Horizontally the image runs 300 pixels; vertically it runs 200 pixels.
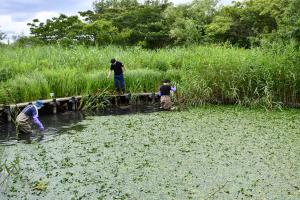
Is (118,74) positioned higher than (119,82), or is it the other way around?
(118,74)

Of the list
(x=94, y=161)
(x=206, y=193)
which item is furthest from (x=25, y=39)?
(x=206, y=193)

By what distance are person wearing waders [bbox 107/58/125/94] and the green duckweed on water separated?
314 cm

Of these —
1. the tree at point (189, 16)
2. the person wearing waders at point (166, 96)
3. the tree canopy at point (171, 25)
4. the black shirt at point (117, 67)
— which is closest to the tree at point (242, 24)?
the tree canopy at point (171, 25)

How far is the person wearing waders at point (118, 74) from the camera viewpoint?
45.9 feet

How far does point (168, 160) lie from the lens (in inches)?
301

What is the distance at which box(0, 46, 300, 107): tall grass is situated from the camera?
12266 millimetres

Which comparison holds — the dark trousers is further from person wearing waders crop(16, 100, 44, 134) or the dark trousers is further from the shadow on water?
person wearing waders crop(16, 100, 44, 134)

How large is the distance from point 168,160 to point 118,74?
6.96 meters

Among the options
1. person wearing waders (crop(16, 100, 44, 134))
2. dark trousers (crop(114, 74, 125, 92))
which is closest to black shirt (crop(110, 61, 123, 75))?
dark trousers (crop(114, 74, 125, 92))

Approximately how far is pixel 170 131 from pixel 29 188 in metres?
4.45

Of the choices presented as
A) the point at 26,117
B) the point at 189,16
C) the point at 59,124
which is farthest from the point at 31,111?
the point at 189,16

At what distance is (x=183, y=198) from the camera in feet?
19.0

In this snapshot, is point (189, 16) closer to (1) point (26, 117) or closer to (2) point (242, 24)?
(2) point (242, 24)

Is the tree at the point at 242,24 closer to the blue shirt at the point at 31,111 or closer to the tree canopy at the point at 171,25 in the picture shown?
the tree canopy at the point at 171,25
